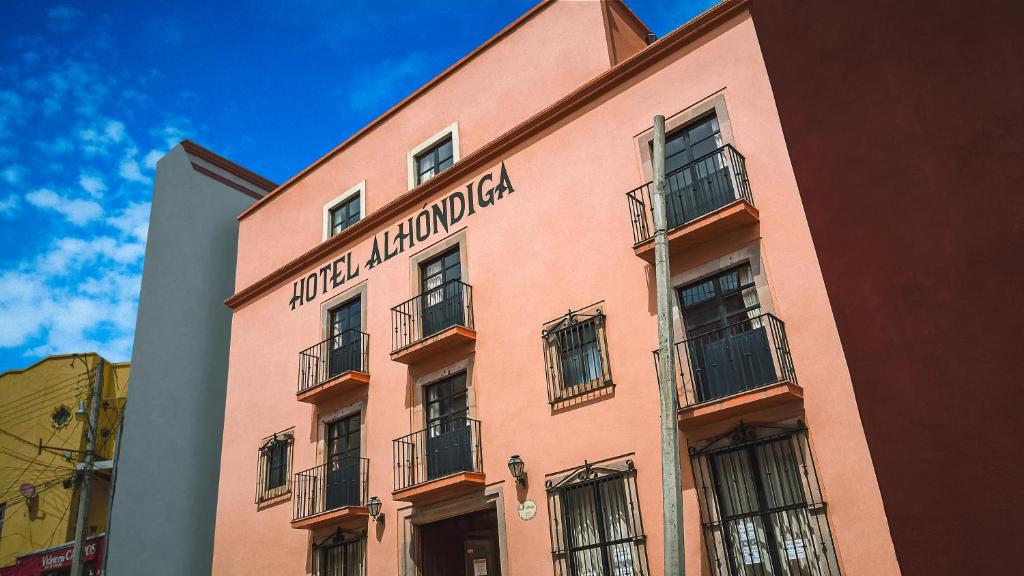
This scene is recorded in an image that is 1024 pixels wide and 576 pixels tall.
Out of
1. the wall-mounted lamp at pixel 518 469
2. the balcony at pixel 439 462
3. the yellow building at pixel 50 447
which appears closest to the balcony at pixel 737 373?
the wall-mounted lamp at pixel 518 469

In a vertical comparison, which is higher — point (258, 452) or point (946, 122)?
point (946, 122)

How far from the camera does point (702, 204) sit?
519 inches

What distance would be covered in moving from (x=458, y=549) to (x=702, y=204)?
29.3ft

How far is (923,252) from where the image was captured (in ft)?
35.4

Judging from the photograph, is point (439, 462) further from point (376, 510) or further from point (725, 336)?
point (725, 336)

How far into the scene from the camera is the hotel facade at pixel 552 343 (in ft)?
37.7

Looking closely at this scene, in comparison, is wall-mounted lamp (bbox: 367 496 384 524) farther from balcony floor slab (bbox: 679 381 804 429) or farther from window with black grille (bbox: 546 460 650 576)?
balcony floor slab (bbox: 679 381 804 429)

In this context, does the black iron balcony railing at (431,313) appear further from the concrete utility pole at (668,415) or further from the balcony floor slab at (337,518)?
the concrete utility pole at (668,415)

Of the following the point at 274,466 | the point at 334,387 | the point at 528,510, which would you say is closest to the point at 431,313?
the point at 334,387

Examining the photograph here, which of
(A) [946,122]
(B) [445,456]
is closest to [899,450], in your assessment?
(A) [946,122]

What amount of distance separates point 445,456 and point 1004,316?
32.0 feet

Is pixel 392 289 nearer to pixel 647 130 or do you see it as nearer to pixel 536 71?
pixel 536 71

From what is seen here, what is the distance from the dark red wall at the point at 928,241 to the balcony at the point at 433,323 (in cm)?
710

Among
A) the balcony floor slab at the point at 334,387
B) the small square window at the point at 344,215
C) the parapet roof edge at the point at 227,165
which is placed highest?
the parapet roof edge at the point at 227,165
